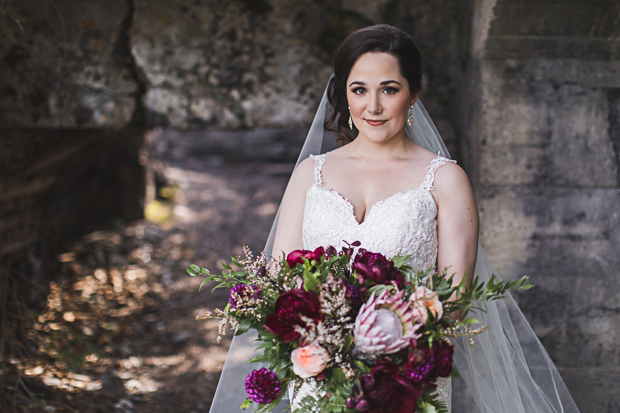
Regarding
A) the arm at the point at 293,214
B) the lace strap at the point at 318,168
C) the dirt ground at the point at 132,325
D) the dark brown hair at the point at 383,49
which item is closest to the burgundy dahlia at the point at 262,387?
the arm at the point at 293,214

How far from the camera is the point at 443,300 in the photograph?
138cm

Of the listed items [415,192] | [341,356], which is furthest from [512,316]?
[341,356]

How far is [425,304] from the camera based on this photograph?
1258mm

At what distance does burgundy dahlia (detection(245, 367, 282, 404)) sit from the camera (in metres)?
1.31

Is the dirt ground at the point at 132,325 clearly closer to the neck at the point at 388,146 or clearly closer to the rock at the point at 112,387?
the rock at the point at 112,387

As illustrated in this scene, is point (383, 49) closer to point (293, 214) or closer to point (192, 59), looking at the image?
point (293, 214)

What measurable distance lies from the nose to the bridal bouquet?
77 centimetres

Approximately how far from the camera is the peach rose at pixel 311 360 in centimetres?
123

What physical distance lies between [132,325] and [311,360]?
373 centimetres

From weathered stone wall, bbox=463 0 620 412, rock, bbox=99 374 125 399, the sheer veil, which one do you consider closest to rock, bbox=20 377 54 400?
rock, bbox=99 374 125 399

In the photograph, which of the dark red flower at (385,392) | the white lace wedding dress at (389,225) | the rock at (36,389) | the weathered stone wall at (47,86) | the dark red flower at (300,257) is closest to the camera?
the dark red flower at (385,392)

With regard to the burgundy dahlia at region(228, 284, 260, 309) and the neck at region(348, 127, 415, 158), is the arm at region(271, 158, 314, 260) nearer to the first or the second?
the neck at region(348, 127, 415, 158)

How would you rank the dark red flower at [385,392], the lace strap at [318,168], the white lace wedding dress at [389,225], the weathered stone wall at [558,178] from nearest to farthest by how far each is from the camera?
the dark red flower at [385,392] → the white lace wedding dress at [389,225] → the lace strap at [318,168] → the weathered stone wall at [558,178]

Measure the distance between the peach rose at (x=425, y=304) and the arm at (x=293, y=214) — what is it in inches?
38.8
